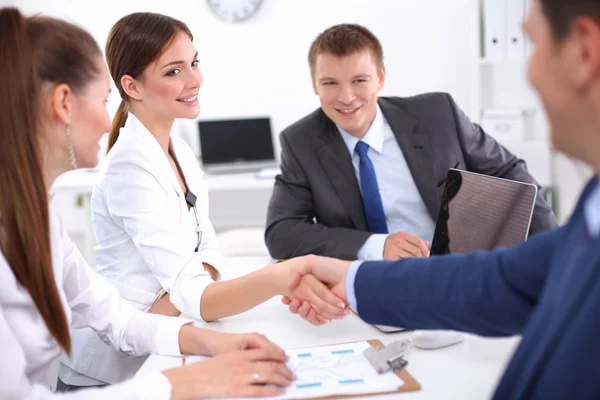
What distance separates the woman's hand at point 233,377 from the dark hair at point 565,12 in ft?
2.36

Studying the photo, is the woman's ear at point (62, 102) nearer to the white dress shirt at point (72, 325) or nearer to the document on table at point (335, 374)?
the white dress shirt at point (72, 325)

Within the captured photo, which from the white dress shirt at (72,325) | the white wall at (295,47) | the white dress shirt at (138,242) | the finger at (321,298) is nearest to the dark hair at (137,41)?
the white dress shirt at (138,242)

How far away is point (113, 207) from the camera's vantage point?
1.73 metres

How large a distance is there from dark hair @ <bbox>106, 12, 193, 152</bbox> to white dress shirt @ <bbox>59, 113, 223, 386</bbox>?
0.46 ft

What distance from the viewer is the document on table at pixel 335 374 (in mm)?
1120

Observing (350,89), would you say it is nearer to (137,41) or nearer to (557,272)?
(137,41)

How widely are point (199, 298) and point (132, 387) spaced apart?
46 centimetres

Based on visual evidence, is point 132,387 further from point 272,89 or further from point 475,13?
point 272,89

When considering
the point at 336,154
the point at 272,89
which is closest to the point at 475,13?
the point at 272,89

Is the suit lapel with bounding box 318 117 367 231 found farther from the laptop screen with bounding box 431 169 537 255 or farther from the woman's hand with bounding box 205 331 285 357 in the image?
the woman's hand with bounding box 205 331 285 357

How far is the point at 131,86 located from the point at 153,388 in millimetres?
1030

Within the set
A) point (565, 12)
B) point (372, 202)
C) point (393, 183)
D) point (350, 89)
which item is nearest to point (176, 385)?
point (565, 12)

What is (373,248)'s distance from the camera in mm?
1902

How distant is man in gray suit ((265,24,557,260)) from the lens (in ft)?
7.09
